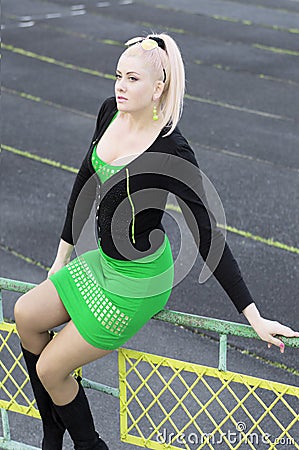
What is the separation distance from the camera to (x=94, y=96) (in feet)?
34.2

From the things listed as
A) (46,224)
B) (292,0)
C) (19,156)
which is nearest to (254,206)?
(46,224)

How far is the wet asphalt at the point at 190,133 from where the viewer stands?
5.53 metres

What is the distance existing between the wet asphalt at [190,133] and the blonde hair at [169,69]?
2.07m

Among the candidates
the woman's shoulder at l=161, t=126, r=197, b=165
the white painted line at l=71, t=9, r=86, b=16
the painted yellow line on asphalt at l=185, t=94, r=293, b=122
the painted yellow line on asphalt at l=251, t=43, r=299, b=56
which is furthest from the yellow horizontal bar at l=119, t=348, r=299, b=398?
the white painted line at l=71, t=9, r=86, b=16

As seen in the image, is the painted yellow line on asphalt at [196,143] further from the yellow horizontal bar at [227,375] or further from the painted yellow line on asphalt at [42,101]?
the yellow horizontal bar at [227,375]

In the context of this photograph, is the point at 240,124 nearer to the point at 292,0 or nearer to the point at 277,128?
the point at 277,128

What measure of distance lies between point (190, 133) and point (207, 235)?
6.28 meters

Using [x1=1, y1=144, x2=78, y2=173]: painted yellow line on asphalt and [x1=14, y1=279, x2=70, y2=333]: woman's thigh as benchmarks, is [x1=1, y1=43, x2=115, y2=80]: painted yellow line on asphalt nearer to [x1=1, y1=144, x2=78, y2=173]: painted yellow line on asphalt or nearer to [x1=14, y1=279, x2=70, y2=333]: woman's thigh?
[x1=1, y1=144, x2=78, y2=173]: painted yellow line on asphalt

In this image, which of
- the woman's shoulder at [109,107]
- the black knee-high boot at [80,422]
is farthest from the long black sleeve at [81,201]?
the black knee-high boot at [80,422]

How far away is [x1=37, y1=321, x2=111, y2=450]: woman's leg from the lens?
10.0 feet

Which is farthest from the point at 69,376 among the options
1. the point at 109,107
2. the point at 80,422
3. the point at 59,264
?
the point at 109,107

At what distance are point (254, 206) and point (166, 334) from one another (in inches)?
90.9

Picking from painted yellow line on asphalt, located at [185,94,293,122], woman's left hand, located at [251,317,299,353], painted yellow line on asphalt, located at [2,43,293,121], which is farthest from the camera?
painted yellow line on asphalt, located at [2,43,293,121]

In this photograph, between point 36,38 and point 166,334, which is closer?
point 166,334
